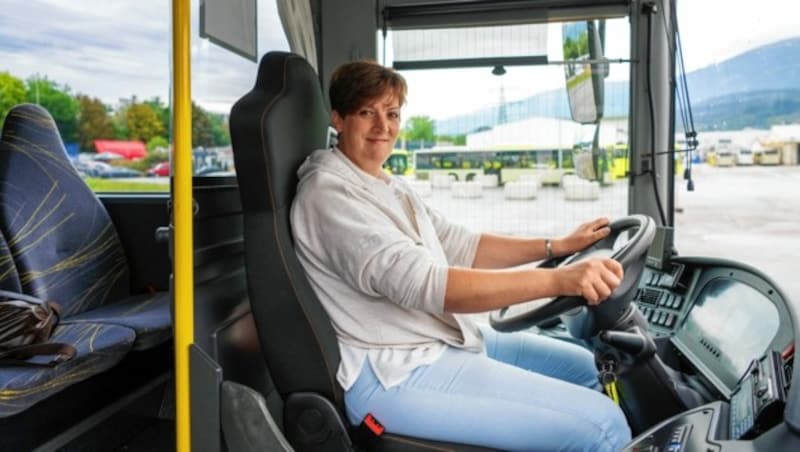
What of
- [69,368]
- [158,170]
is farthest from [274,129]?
[158,170]

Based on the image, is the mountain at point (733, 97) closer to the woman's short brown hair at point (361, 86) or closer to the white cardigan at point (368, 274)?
the woman's short brown hair at point (361, 86)

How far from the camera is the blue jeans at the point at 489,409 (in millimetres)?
1147

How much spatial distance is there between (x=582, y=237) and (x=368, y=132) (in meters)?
0.64

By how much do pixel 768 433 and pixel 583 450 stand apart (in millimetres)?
307

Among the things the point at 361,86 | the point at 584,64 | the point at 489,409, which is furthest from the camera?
the point at 584,64

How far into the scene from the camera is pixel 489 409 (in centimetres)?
115

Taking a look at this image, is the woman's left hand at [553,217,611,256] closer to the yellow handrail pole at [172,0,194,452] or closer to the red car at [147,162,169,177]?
the yellow handrail pole at [172,0,194,452]

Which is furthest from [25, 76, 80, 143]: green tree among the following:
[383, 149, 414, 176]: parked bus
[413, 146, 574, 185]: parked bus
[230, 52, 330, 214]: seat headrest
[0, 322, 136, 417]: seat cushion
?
[230, 52, 330, 214]: seat headrest

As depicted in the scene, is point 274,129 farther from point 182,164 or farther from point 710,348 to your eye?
point 710,348

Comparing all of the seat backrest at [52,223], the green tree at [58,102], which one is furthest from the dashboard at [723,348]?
the green tree at [58,102]

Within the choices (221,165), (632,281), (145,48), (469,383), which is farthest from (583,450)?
(145,48)

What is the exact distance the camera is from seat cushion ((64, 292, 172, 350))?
7.14 feet

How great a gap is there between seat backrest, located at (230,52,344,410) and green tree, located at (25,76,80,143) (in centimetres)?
206

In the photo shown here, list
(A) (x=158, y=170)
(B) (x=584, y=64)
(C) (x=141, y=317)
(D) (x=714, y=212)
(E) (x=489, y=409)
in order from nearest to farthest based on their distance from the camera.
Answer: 1. (E) (x=489, y=409)
2. (D) (x=714, y=212)
3. (B) (x=584, y=64)
4. (C) (x=141, y=317)
5. (A) (x=158, y=170)
